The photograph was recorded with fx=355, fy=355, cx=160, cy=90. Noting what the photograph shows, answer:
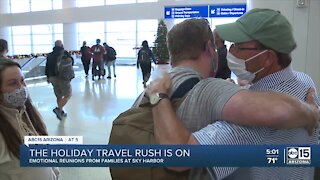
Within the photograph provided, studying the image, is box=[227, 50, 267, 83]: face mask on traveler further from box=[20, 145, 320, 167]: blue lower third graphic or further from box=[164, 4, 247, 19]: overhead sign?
box=[164, 4, 247, 19]: overhead sign

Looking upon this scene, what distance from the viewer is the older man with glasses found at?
1176mm

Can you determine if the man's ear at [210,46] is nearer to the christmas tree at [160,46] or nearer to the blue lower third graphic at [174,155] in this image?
the blue lower third graphic at [174,155]

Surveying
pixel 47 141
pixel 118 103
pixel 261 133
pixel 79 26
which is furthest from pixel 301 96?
pixel 79 26

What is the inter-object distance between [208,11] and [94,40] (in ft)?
44.9

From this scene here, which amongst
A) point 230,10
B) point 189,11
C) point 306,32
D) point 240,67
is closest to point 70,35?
point 189,11

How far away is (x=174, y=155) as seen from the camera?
1.20 meters

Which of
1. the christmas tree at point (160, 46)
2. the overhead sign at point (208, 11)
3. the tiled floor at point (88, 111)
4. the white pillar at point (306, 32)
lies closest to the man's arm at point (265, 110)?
the tiled floor at point (88, 111)

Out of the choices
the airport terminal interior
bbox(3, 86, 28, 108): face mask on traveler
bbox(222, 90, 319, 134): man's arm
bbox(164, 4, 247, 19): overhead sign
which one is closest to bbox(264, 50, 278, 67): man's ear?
bbox(222, 90, 319, 134): man's arm

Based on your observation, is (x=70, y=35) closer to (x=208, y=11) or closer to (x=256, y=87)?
(x=208, y=11)

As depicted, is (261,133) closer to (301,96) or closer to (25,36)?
(301,96)

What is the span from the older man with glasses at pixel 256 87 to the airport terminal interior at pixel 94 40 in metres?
0.34

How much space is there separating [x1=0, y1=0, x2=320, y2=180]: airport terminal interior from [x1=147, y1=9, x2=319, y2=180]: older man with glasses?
339 millimetres

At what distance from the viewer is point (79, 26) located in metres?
27.0

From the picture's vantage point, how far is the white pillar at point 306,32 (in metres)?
4.41
